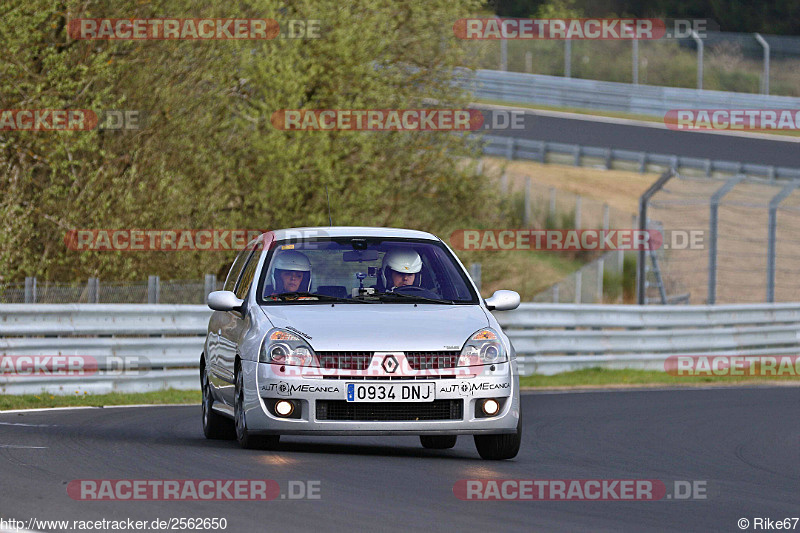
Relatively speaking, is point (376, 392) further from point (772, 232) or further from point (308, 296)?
point (772, 232)

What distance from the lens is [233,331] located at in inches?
418

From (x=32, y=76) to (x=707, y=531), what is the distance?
15.8 meters

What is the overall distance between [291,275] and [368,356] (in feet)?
4.38

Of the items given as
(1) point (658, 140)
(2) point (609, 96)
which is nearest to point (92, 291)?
(1) point (658, 140)

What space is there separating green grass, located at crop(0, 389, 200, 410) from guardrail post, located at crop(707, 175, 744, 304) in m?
10.7

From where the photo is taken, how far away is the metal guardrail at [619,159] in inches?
1554

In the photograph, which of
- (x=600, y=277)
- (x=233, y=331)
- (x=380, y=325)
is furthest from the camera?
(x=600, y=277)

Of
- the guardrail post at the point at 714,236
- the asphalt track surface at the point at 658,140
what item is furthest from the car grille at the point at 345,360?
the asphalt track surface at the point at 658,140

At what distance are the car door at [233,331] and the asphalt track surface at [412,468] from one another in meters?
0.47

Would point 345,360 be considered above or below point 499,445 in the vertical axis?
above

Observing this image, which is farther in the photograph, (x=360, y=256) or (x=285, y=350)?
(x=360, y=256)

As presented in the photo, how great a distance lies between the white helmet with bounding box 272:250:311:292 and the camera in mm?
10461

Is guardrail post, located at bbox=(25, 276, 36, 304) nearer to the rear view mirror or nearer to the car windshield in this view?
the car windshield

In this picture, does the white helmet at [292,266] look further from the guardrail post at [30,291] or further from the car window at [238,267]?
the guardrail post at [30,291]
